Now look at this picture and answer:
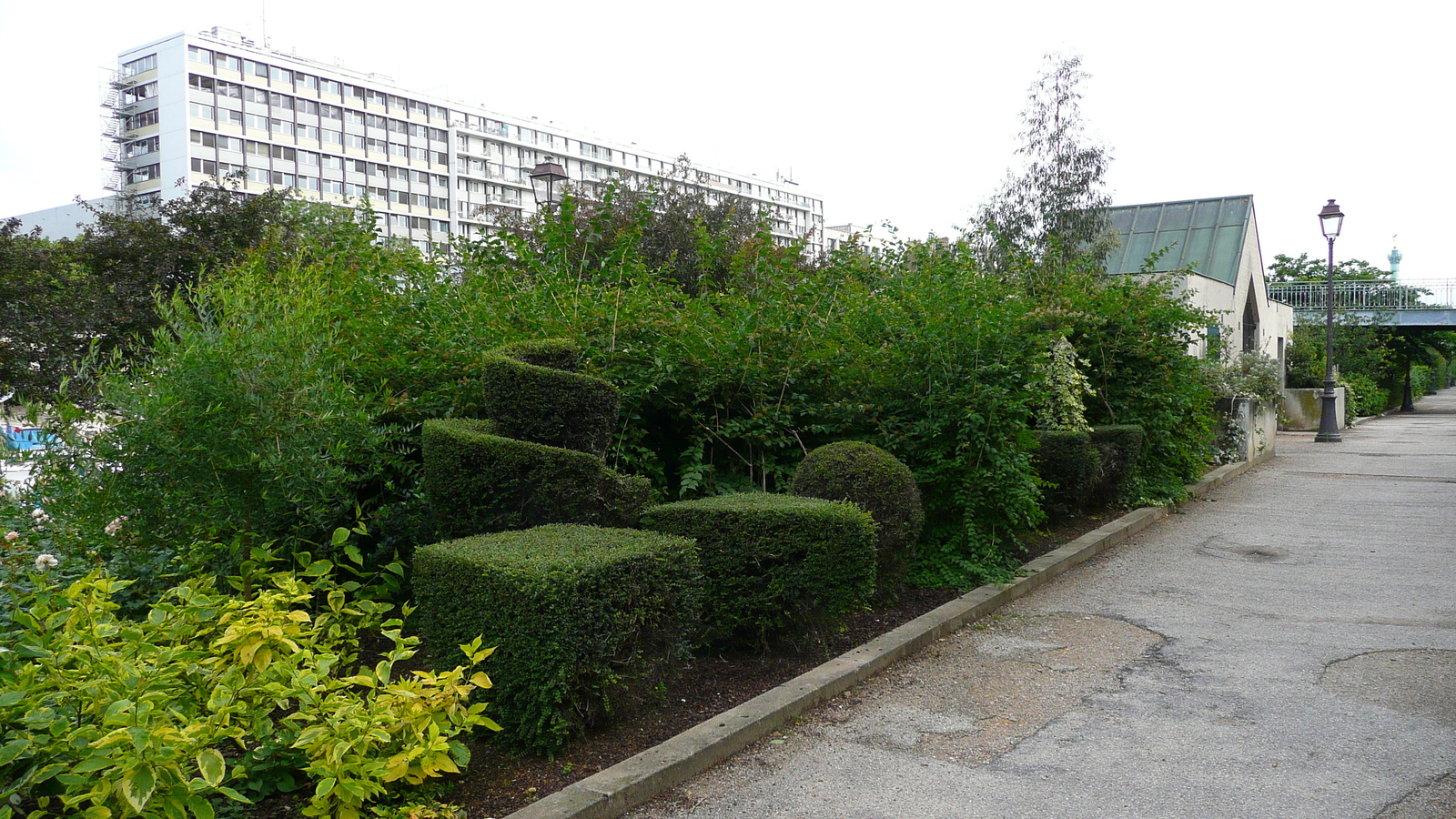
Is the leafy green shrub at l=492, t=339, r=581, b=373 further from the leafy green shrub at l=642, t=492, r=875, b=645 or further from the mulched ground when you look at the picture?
the mulched ground

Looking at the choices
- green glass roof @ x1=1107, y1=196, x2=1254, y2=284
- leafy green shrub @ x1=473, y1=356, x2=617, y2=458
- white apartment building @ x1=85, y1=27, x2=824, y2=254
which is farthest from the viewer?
white apartment building @ x1=85, y1=27, x2=824, y2=254

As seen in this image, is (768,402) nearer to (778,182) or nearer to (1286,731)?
(1286,731)

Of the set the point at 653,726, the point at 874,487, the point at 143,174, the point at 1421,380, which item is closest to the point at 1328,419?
the point at 874,487

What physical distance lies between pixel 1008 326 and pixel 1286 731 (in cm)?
352

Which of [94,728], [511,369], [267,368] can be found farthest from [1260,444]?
[94,728]

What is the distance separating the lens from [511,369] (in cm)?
487

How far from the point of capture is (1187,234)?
25.2m

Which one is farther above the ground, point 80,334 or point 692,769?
point 80,334

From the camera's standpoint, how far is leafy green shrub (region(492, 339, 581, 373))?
→ 17.1 ft

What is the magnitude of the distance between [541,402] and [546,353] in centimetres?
49

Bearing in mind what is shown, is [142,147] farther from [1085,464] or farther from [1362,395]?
[1085,464]

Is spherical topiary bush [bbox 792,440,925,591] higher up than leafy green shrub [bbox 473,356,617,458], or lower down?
lower down

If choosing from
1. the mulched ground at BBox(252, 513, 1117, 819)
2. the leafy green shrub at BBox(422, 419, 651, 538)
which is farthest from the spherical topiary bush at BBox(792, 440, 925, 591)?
the leafy green shrub at BBox(422, 419, 651, 538)

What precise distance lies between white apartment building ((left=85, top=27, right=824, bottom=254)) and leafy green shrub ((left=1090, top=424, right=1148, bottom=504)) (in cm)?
5633
